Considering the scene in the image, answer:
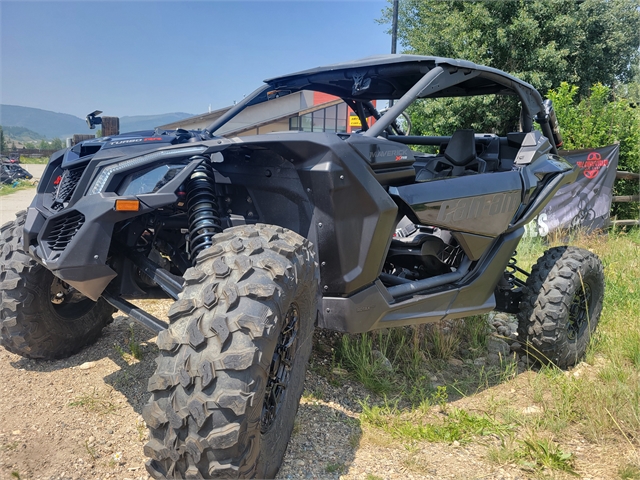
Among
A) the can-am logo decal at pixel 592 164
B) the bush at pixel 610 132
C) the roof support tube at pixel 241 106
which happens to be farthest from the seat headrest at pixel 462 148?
the bush at pixel 610 132

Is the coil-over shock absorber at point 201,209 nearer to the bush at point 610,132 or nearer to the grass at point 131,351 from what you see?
the grass at point 131,351

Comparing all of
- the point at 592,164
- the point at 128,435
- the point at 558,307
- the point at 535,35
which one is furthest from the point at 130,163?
the point at 535,35

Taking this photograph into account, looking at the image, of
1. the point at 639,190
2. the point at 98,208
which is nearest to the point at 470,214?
the point at 98,208

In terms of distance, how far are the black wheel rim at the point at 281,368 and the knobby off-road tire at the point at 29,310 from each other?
1.83 m

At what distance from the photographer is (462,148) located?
14.3 feet

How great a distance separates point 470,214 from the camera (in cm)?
356

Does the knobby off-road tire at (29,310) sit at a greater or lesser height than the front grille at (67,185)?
lesser

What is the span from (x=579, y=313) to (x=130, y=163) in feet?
12.3

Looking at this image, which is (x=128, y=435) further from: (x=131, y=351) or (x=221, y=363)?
(x=221, y=363)

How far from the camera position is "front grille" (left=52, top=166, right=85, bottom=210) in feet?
9.93

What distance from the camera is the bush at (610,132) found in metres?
10.6

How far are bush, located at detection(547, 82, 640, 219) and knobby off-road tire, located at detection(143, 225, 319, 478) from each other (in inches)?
396

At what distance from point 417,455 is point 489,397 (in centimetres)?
106

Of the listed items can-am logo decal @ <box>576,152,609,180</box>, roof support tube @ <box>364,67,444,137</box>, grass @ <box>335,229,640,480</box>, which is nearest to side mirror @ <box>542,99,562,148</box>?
roof support tube @ <box>364,67,444,137</box>
